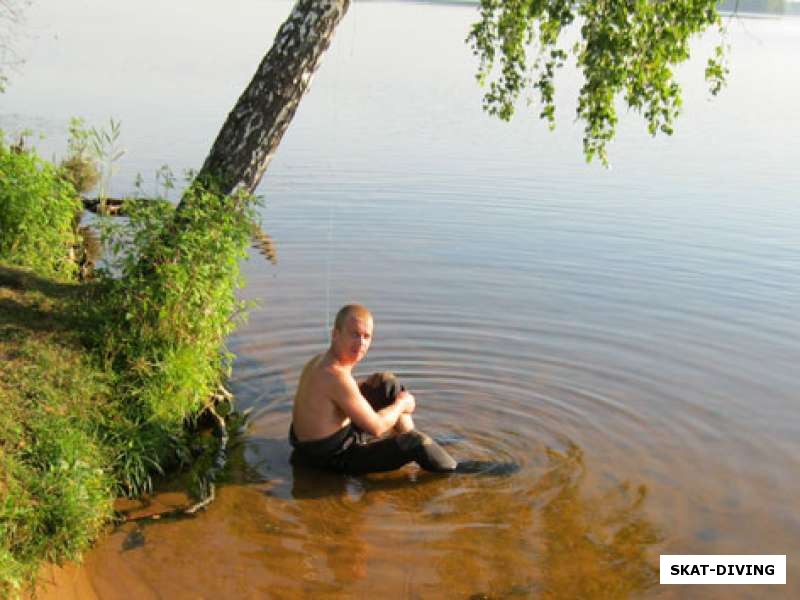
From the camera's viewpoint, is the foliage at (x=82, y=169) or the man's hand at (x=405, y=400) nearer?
the man's hand at (x=405, y=400)

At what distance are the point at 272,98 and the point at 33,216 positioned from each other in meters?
2.66

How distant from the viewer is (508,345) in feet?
35.4

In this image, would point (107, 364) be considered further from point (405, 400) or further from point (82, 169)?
point (82, 169)

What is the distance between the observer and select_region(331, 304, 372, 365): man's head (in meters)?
7.06

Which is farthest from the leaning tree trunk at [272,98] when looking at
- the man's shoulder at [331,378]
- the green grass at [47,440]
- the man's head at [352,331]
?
the man's shoulder at [331,378]

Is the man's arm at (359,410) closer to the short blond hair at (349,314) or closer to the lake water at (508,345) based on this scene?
the short blond hair at (349,314)

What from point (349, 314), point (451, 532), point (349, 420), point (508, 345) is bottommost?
point (451, 532)

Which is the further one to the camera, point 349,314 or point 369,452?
point 369,452

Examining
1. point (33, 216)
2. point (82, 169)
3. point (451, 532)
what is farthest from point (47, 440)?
point (82, 169)

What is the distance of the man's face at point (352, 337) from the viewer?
706 centimetres

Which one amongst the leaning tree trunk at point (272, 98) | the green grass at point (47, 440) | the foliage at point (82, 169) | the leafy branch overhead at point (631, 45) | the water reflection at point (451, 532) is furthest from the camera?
the foliage at point (82, 169)

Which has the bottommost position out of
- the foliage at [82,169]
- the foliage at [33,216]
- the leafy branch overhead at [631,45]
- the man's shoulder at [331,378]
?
the man's shoulder at [331,378]

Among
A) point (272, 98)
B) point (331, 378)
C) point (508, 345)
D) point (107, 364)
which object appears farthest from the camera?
point (508, 345)

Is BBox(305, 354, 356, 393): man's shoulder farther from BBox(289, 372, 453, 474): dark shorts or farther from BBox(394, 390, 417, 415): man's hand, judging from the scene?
BBox(394, 390, 417, 415): man's hand
